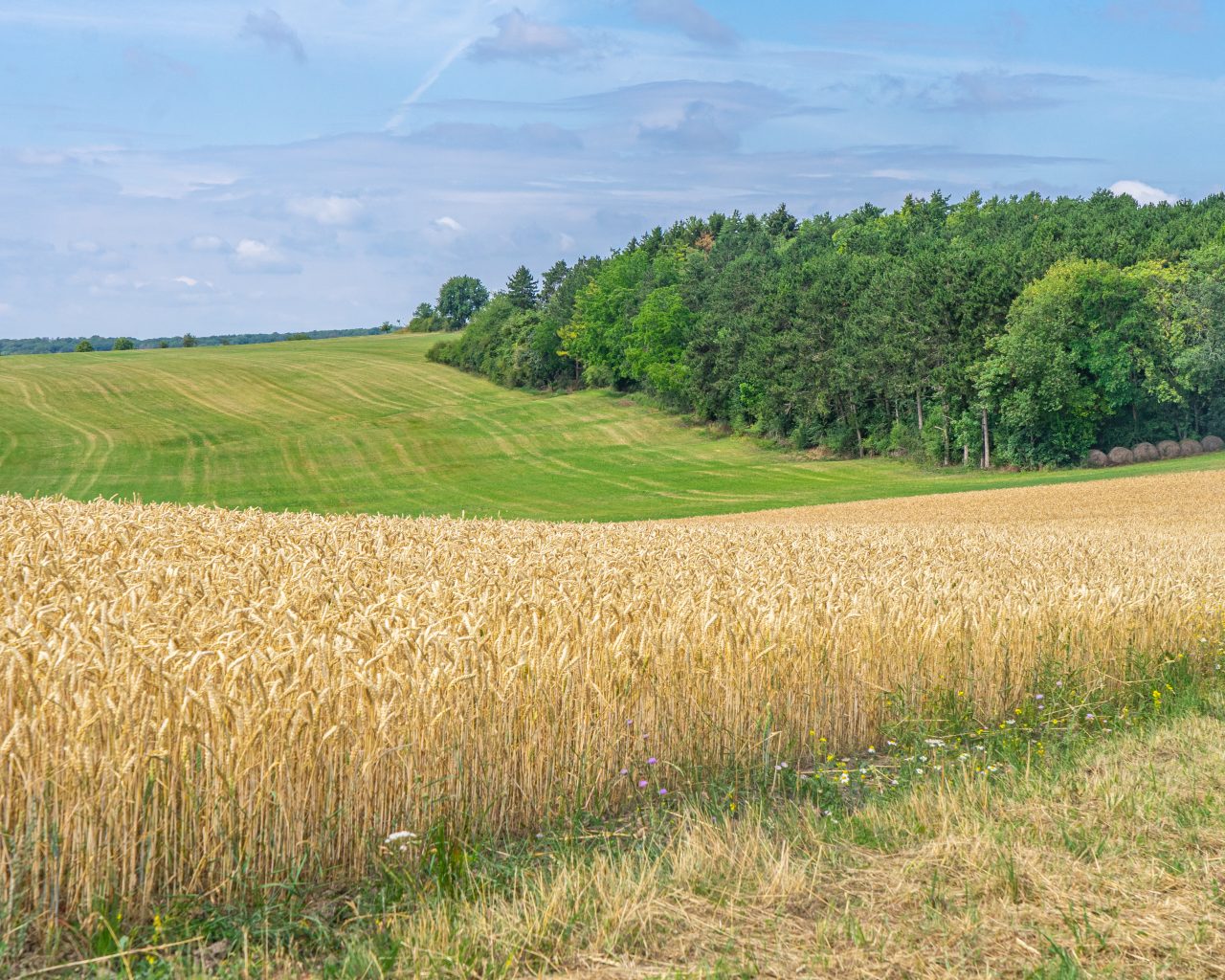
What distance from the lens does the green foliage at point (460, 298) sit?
158000 millimetres

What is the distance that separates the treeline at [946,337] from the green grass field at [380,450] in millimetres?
3400

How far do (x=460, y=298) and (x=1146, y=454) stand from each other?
118032 millimetres

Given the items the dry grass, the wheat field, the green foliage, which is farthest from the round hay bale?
the green foliage

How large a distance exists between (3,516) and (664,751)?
10438 mm

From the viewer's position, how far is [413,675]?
5.84m

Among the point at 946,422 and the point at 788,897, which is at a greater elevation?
the point at 946,422

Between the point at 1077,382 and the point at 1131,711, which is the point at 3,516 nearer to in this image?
the point at 1131,711

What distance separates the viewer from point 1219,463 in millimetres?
49438

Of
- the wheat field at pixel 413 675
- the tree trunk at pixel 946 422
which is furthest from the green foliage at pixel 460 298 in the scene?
the wheat field at pixel 413 675

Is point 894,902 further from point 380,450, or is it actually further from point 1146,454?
point 380,450

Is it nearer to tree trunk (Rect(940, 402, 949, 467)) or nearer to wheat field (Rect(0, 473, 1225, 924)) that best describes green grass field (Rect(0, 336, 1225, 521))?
tree trunk (Rect(940, 402, 949, 467))

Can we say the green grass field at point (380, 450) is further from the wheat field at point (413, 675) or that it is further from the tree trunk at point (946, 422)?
the wheat field at point (413, 675)

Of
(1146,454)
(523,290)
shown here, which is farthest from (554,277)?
(1146,454)

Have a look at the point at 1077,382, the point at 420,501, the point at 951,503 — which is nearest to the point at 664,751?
the point at 951,503
